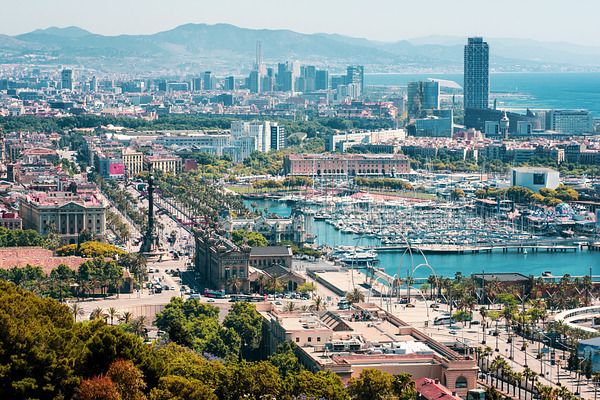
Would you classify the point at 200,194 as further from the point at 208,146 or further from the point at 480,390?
the point at 480,390

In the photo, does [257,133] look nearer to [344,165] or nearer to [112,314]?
[344,165]

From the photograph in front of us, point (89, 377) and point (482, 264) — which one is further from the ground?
point (89, 377)

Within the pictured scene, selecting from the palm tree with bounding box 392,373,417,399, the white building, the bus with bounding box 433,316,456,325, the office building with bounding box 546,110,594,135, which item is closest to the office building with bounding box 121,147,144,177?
the white building

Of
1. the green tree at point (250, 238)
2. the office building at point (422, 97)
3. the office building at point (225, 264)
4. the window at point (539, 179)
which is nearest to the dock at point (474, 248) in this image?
the green tree at point (250, 238)

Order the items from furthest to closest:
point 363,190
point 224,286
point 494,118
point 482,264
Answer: point 494,118
point 363,190
point 482,264
point 224,286

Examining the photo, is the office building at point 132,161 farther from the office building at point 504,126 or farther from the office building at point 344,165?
the office building at point 504,126

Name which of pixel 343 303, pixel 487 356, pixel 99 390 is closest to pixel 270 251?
pixel 343 303

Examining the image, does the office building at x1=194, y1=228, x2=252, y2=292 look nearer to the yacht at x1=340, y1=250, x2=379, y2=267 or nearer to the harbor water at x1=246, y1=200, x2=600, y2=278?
the harbor water at x1=246, y1=200, x2=600, y2=278

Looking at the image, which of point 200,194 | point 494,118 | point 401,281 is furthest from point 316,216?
point 494,118
